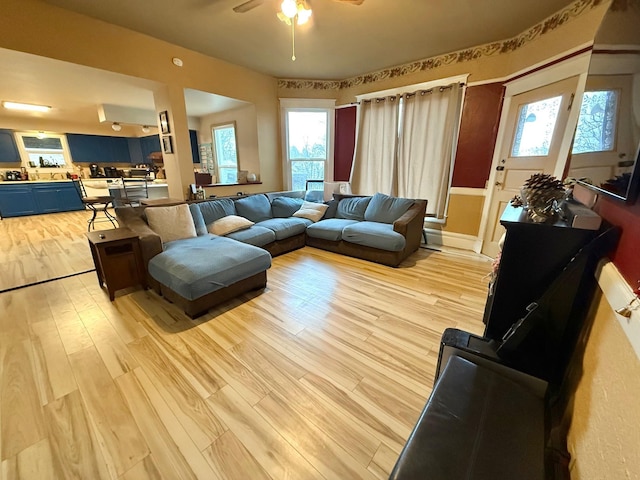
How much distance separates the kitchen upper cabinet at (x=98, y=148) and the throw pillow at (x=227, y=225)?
6.18 metres

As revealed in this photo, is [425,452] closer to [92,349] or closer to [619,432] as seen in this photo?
[619,432]

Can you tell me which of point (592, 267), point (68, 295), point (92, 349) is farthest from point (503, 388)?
point (68, 295)

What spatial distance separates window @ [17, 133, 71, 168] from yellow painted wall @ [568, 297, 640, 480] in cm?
986

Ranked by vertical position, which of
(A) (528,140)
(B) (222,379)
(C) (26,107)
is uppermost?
(C) (26,107)

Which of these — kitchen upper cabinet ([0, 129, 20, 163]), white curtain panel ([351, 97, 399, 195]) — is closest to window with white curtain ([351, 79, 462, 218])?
white curtain panel ([351, 97, 399, 195])

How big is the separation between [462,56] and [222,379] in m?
4.44

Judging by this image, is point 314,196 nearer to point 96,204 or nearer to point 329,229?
point 329,229

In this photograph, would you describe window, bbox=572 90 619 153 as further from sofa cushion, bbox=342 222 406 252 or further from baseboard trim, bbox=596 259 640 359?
sofa cushion, bbox=342 222 406 252

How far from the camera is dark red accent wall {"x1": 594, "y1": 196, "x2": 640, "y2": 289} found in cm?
78

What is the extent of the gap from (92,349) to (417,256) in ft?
11.4

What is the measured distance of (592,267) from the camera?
1.05 m

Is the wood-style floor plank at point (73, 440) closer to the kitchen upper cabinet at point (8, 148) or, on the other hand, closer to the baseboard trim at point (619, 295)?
the baseboard trim at point (619, 295)

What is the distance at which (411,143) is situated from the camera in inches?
154

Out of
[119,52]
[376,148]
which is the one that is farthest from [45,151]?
[376,148]
